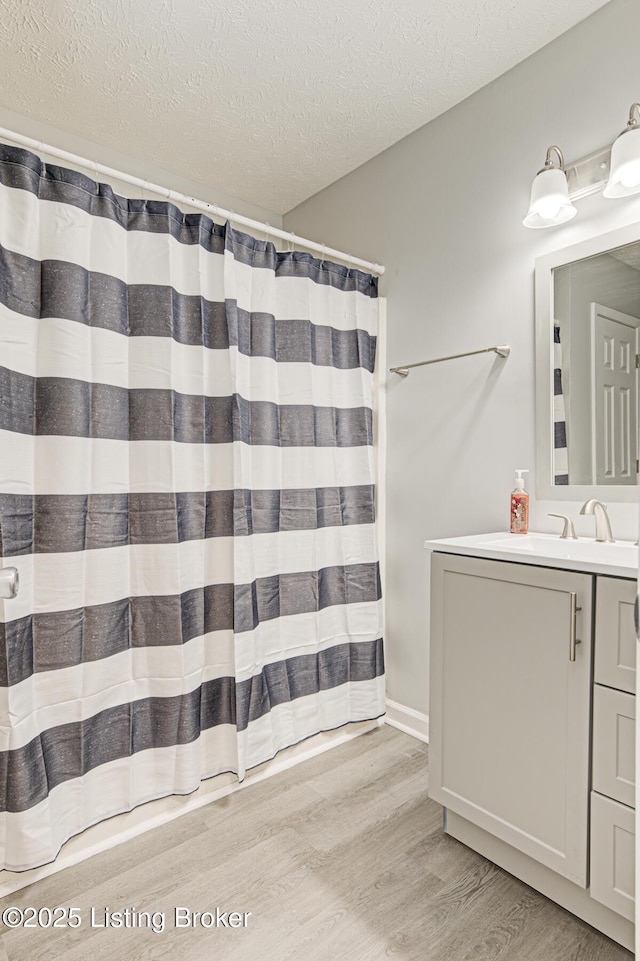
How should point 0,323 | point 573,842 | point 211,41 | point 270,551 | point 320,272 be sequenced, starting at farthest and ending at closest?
point 320,272
point 270,551
point 211,41
point 0,323
point 573,842

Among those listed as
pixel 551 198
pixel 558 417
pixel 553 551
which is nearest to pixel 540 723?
pixel 553 551

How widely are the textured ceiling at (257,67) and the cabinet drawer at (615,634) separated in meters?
1.70

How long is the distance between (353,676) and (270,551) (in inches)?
26.3

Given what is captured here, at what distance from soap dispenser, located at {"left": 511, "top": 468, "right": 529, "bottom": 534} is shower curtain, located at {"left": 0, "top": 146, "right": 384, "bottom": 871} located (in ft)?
2.14

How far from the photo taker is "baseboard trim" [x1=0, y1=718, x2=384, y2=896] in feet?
4.81

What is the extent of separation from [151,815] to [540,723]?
1211 mm

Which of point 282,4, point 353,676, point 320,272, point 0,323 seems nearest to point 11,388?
point 0,323

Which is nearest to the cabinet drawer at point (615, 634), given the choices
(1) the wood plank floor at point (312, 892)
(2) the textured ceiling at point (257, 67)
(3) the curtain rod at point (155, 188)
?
(1) the wood plank floor at point (312, 892)

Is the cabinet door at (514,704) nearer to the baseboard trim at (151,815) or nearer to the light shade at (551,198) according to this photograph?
the baseboard trim at (151,815)

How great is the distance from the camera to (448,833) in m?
1.62

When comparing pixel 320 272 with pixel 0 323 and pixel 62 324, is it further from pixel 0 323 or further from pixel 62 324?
pixel 0 323

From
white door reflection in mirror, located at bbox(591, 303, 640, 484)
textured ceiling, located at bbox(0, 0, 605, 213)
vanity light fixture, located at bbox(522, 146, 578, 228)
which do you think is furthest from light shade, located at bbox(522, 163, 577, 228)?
textured ceiling, located at bbox(0, 0, 605, 213)

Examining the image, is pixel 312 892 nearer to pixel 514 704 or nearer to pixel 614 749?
pixel 514 704

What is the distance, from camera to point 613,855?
1181mm
